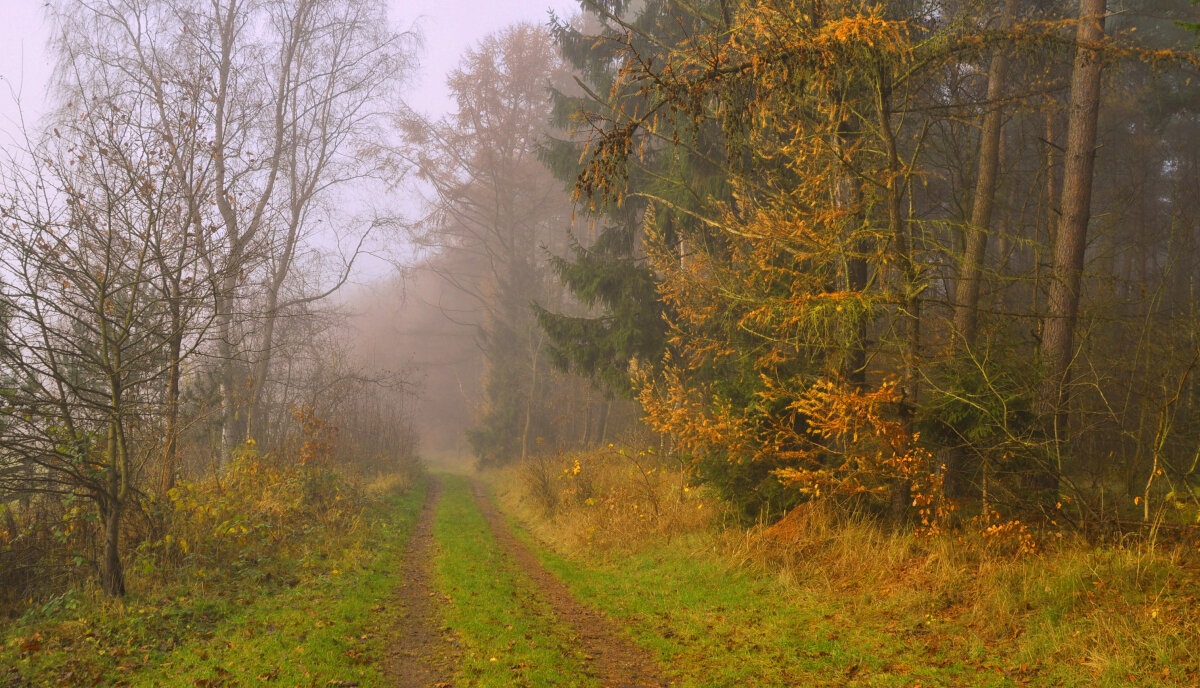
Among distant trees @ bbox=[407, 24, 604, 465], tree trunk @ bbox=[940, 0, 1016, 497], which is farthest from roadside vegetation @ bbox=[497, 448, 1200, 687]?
distant trees @ bbox=[407, 24, 604, 465]

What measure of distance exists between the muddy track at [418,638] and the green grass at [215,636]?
7.2 inches

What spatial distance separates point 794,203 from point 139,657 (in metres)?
8.45

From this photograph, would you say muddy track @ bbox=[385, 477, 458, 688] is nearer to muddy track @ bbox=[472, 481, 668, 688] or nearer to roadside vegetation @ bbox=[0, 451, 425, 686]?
roadside vegetation @ bbox=[0, 451, 425, 686]

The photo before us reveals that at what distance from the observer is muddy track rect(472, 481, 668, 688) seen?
5.92 m

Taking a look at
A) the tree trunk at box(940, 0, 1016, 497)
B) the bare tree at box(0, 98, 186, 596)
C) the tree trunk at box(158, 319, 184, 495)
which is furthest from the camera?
the tree trunk at box(940, 0, 1016, 497)

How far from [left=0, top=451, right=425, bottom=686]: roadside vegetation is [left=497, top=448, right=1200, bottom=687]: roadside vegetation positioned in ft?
10.1

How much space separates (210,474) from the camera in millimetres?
11711

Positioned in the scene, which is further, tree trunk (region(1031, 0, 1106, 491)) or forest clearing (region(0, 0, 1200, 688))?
tree trunk (region(1031, 0, 1106, 491))

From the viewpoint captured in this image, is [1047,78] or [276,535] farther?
[1047,78]

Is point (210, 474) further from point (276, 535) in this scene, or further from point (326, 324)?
point (326, 324)

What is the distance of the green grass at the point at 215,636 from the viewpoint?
578cm

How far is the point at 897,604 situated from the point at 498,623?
4162mm

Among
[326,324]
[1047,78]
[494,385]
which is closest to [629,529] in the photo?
[1047,78]

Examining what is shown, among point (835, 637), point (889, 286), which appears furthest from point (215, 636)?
point (889, 286)
